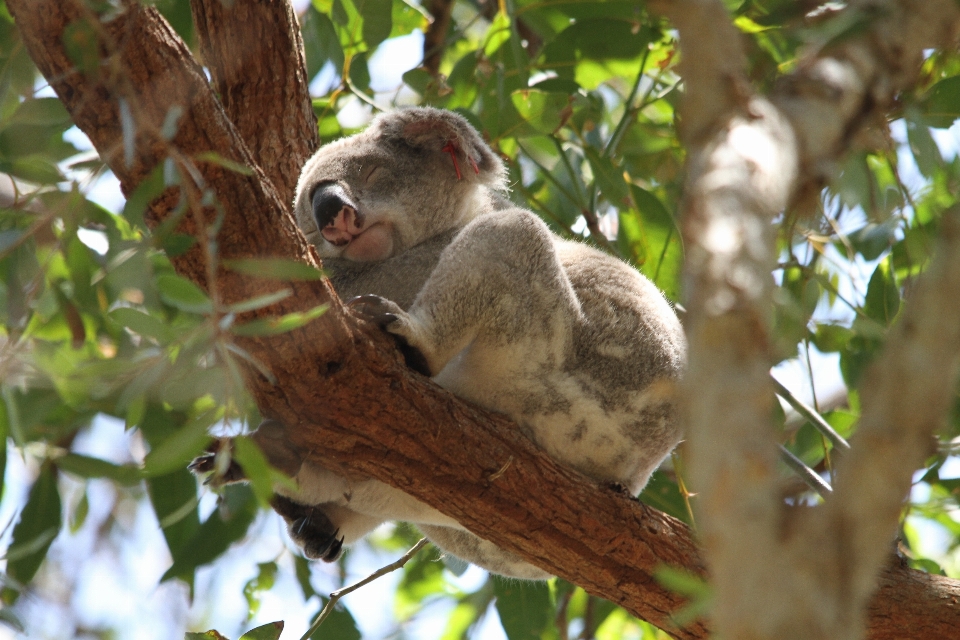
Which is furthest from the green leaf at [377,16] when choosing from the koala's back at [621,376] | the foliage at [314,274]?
the koala's back at [621,376]

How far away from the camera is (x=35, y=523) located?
2482 mm

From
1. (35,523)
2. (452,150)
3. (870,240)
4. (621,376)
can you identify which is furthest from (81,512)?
(870,240)

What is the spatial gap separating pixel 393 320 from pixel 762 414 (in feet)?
5.44

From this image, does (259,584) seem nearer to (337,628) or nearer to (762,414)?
(337,628)

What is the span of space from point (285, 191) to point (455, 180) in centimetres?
63

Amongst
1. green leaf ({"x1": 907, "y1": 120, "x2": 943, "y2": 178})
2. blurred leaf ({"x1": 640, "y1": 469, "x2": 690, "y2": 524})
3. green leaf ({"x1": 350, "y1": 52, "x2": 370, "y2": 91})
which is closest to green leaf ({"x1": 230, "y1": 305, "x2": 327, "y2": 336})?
green leaf ({"x1": 907, "y1": 120, "x2": 943, "y2": 178})

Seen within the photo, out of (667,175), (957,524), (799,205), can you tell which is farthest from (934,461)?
(799,205)

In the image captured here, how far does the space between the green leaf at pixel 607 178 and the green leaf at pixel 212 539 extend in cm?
168

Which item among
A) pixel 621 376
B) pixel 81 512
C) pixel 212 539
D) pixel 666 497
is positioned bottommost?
pixel 212 539

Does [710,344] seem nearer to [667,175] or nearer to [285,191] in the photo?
[285,191]

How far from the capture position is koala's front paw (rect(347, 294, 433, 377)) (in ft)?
7.68

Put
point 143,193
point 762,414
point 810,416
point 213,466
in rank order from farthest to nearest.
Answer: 1. point 810,416
2. point 213,466
3. point 143,193
4. point 762,414

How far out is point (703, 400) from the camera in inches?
30.5

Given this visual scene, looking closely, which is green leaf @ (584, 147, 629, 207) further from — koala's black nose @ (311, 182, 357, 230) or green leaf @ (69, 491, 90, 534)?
green leaf @ (69, 491, 90, 534)
